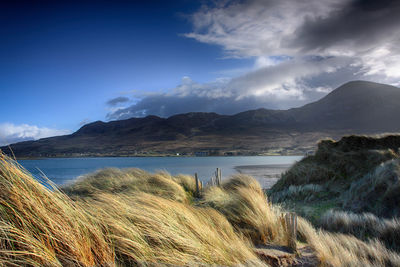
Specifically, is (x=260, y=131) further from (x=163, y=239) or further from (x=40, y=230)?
(x=40, y=230)

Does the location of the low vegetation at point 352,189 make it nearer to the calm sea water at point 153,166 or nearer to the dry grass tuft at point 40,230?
the calm sea water at point 153,166

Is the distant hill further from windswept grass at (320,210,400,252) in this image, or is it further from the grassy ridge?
the grassy ridge

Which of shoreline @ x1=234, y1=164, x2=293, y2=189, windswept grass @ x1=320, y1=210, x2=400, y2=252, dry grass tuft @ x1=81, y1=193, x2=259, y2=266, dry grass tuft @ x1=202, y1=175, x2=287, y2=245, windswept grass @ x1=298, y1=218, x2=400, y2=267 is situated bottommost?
shoreline @ x1=234, y1=164, x2=293, y2=189

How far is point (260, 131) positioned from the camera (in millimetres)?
144125

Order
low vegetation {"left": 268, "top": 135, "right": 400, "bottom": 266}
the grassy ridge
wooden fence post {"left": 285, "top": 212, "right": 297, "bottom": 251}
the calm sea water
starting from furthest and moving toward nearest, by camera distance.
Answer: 1. the calm sea water
2. low vegetation {"left": 268, "top": 135, "right": 400, "bottom": 266}
3. wooden fence post {"left": 285, "top": 212, "right": 297, "bottom": 251}
4. the grassy ridge

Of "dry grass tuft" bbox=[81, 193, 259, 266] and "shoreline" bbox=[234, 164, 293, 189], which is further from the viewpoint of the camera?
"shoreline" bbox=[234, 164, 293, 189]

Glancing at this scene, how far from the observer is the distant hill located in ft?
375

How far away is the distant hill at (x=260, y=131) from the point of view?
114250 millimetres

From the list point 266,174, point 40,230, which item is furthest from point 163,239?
point 266,174

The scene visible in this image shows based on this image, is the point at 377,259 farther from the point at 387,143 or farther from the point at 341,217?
the point at 387,143

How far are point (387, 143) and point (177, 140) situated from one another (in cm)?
14205

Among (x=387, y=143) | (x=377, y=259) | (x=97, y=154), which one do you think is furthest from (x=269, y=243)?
(x=97, y=154)

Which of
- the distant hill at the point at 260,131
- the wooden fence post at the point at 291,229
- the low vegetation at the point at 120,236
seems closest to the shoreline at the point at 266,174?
the wooden fence post at the point at 291,229

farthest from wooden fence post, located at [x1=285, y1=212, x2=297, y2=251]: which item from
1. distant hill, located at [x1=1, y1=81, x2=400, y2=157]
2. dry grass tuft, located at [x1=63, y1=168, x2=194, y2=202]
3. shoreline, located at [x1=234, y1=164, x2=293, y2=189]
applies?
distant hill, located at [x1=1, y1=81, x2=400, y2=157]
